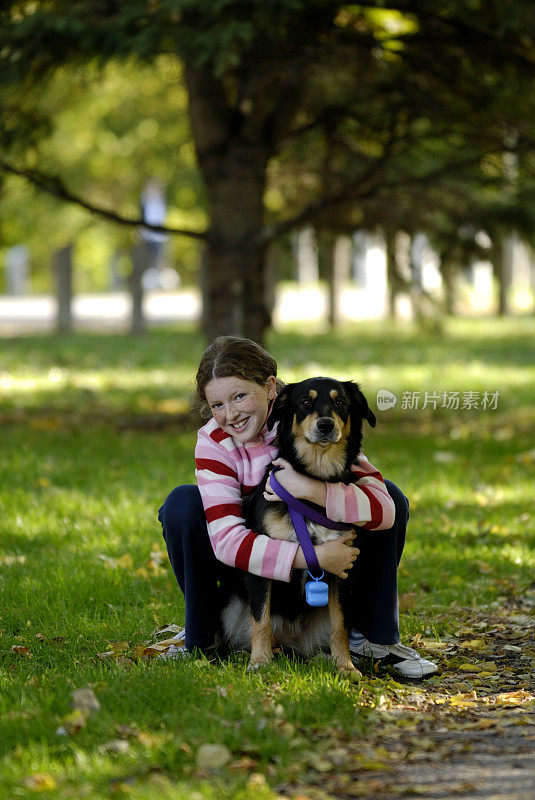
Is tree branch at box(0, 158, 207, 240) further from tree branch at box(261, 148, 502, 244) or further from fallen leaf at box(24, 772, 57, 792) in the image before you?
fallen leaf at box(24, 772, 57, 792)

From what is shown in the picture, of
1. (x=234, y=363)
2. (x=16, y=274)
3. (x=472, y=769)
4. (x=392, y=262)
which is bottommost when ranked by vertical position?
(x=472, y=769)

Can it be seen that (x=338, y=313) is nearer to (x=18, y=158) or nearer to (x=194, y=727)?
(x=18, y=158)

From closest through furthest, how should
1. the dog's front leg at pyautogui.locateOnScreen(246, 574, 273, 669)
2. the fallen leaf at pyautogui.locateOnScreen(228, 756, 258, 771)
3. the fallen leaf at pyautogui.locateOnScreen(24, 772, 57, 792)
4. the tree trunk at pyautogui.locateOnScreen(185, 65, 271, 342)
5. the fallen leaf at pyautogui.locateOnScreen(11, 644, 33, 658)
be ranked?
the fallen leaf at pyautogui.locateOnScreen(24, 772, 57, 792) → the fallen leaf at pyautogui.locateOnScreen(228, 756, 258, 771) → the dog's front leg at pyautogui.locateOnScreen(246, 574, 273, 669) → the fallen leaf at pyautogui.locateOnScreen(11, 644, 33, 658) → the tree trunk at pyautogui.locateOnScreen(185, 65, 271, 342)

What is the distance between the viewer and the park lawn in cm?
342

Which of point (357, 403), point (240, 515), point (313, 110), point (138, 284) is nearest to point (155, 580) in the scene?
point (240, 515)

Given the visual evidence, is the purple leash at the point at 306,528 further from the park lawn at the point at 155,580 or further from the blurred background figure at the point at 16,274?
the blurred background figure at the point at 16,274

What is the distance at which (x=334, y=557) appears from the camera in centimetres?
398

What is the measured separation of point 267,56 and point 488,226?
3091mm

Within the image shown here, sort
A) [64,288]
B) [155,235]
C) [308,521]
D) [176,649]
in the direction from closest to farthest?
[308,521], [176,649], [155,235], [64,288]

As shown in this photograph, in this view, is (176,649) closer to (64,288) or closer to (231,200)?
(231,200)

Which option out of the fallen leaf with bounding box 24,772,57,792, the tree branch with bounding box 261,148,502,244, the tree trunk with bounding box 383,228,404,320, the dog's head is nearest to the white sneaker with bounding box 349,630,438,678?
the dog's head

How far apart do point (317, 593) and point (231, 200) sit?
665 cm

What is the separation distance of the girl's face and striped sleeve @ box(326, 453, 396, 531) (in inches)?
17.1

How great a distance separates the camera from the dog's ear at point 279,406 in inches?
158
